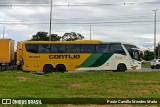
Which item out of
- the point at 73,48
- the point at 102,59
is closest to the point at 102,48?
the point at 102,59

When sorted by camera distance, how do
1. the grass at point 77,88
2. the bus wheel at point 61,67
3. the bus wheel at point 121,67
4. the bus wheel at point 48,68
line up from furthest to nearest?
the bus wheel at point 121,67 → the bus wheel at point 61,67 → the bus wheel at point 48,68 → the grass at point 77,88

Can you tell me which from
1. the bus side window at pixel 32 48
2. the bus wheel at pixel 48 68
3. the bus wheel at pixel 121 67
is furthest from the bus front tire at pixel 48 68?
the bus wheel at pixel 121 67

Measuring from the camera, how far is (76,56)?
1399 inches

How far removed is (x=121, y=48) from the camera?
36031mm

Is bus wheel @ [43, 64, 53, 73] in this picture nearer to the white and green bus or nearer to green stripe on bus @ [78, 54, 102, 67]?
the white and green bus

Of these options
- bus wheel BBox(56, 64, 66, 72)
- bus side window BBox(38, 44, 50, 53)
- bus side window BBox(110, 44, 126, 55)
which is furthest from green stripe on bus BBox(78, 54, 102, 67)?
bus side window BBox(38, 44, 50, 53)

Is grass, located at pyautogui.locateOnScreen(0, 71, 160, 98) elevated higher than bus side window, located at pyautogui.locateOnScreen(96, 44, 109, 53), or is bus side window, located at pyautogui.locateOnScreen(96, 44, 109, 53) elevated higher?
bus side window, located at pyautogui.locateOnScreen(96, 44, 109, 53)

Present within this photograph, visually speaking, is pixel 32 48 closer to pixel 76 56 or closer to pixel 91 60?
pixel 76 56

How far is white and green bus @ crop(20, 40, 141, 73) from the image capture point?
116ft

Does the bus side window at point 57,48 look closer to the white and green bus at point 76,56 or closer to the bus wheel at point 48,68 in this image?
the white and green bus at point 76,56

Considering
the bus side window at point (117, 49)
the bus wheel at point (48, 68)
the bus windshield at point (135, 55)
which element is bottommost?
the bus wheel at point (48, 68)

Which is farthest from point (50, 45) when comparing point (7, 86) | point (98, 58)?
point (7, 86)

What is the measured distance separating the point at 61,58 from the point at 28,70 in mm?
3042

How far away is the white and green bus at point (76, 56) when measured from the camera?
3525 centimetres
